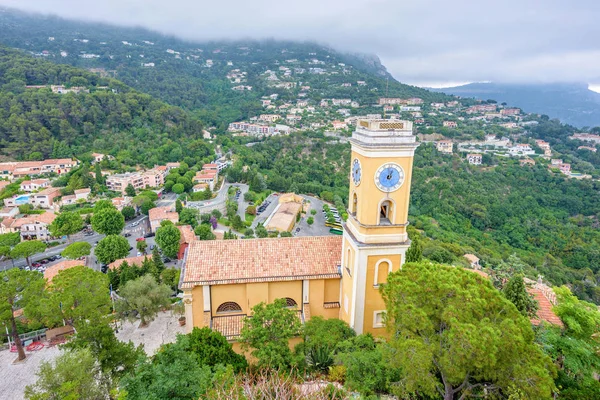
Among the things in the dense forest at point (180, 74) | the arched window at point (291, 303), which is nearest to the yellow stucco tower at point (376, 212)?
the arched window at point (291, 303)

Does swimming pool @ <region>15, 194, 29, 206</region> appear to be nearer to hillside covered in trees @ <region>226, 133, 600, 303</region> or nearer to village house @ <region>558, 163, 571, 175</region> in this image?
hillside covered in trees @ <region>226, 133, 600, 303</region>

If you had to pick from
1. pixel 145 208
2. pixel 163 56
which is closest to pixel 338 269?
pixel 145 208

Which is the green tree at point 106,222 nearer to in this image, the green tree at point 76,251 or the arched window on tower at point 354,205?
the green tree at point 76,251

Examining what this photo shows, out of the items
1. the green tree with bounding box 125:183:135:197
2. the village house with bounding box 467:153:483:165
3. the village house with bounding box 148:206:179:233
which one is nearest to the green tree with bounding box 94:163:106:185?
the green tree with bounding box 125:183:135:197

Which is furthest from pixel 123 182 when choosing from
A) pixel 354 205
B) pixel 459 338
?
pixel 459 338

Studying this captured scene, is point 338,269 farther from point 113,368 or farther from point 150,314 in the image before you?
point 150,314

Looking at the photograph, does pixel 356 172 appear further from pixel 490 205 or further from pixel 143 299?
pixel 490 205

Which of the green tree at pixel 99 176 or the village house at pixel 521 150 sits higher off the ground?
the village house at pixel 521 150
